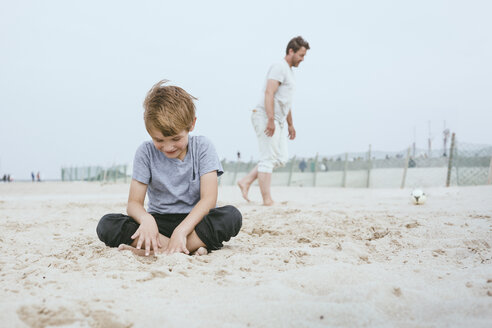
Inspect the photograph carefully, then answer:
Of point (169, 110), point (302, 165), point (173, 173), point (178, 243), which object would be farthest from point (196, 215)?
point (302, 165)

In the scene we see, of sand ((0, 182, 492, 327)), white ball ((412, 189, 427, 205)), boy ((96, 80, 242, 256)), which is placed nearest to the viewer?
sand ((0, 182, 492, 327))

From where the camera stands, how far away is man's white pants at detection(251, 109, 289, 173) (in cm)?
441

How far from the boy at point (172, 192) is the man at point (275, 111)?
7.26 ft

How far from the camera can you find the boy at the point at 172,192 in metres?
1.93

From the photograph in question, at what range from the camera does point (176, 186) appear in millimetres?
2162

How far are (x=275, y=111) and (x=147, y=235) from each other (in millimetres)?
2929

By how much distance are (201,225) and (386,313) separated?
3.63 feet

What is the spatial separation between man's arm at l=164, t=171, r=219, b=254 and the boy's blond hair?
12.4 inches

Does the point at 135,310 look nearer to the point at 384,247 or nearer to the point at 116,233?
the point at 116,233

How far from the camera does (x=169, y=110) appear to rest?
6.45 ft

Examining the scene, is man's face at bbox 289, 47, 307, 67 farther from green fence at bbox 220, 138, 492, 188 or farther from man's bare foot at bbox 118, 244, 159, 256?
green fence at bbox 220, 138, 492, 188

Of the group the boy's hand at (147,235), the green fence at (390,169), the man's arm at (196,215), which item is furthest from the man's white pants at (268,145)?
the green fence at (390,169)

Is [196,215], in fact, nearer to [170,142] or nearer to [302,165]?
[170,142]

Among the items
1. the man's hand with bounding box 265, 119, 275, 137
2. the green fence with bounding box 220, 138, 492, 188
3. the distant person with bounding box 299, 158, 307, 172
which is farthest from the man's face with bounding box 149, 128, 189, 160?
the distant person with bounding box 299, 158, 307, 172
